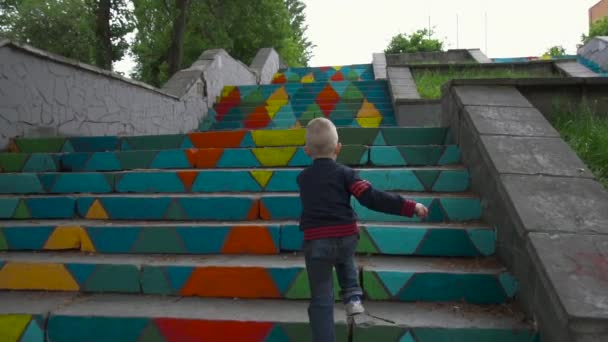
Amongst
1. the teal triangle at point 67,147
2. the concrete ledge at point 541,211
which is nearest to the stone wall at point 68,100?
the teal triangle at point 67,147

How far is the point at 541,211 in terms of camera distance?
2.23 meters

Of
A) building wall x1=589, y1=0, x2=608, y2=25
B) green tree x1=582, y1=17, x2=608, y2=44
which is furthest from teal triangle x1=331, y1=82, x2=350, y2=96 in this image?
building wall x1=589, y1=0, x2=608, y2=25

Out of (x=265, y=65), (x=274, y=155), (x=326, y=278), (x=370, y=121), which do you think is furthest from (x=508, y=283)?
(x=265, y=65)

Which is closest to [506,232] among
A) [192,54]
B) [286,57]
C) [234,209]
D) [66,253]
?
[234,209]

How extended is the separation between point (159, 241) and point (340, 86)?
5.72 metres

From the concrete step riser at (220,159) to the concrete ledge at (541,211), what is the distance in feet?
1.09

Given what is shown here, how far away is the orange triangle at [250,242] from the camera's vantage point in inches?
113

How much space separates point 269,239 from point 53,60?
3.63 meters

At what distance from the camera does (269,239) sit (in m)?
2.87

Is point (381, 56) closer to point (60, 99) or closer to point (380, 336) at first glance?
point (60, 99)

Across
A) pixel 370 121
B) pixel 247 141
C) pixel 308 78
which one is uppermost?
pixel 308 78

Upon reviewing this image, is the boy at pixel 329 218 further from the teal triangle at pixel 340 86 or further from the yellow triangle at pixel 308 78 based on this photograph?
the yellow triangle at pixel 308 78

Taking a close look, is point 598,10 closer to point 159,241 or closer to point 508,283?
point 508,283

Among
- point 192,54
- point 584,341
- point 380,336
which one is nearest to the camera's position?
point 584,341
